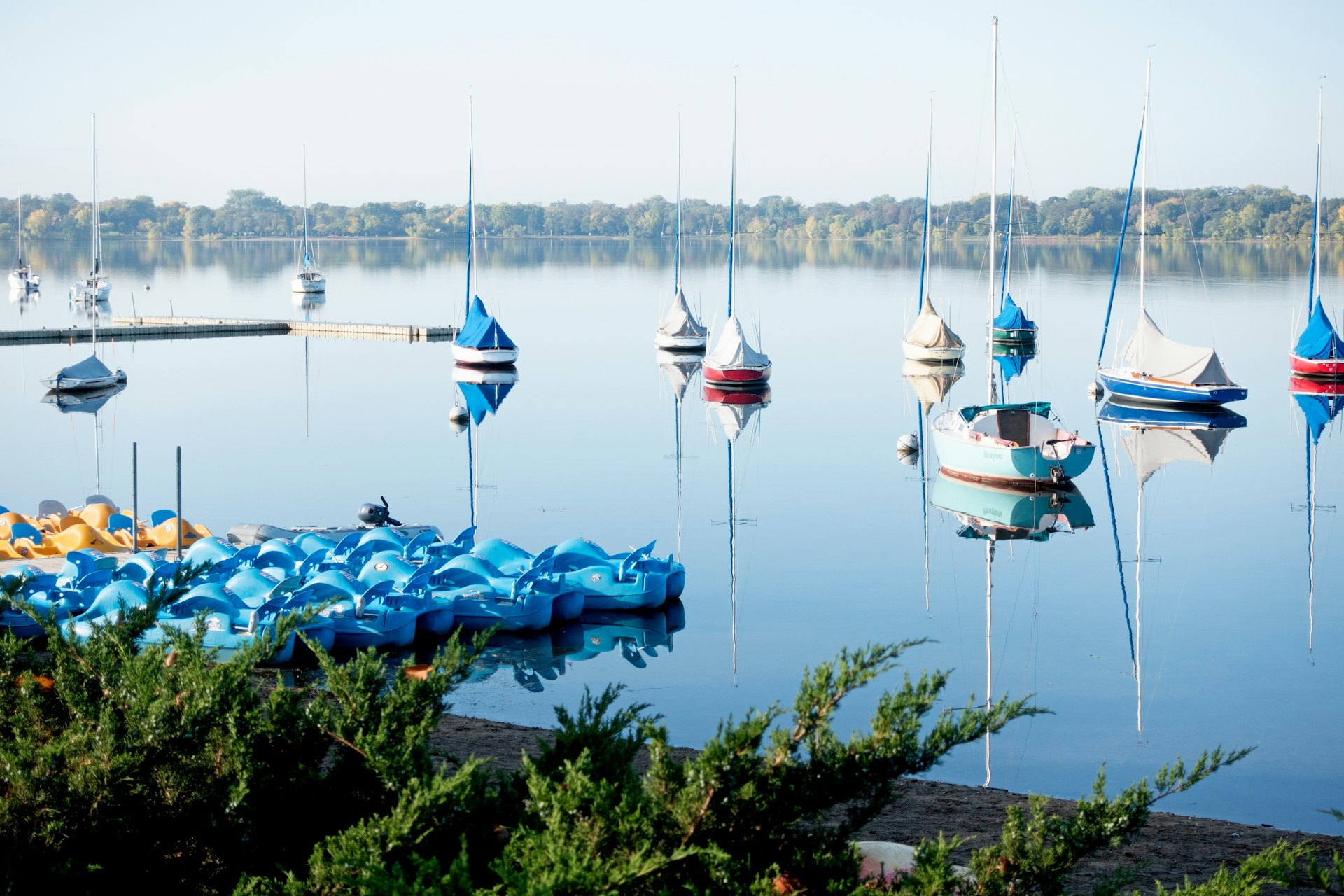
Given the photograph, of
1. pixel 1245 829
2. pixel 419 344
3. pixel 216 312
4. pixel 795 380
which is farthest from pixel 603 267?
pixel 1245 829

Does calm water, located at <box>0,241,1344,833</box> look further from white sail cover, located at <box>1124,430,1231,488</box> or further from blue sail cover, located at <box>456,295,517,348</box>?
blue sail cover, located at <box>456,295,517,348</box>

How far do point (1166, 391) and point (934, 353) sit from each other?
14125 millimetres

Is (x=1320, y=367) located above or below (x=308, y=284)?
below

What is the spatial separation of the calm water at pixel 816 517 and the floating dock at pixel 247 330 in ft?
5.95

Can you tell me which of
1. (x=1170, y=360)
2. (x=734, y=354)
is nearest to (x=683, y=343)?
(x=734, y=354)

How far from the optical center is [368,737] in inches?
304

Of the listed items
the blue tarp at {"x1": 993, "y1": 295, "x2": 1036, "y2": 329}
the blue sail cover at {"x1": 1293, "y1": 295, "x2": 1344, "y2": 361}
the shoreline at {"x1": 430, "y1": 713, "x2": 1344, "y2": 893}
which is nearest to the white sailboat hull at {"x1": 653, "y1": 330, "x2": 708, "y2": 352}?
the blue tarp at {"x1": 993, "y1": 295, "x2": 1036, "y2": 329}

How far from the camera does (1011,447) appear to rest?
2975 centimetres

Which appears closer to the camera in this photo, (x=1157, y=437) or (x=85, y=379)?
(x=1157, y=437)

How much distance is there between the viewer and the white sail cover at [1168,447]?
34.8 m

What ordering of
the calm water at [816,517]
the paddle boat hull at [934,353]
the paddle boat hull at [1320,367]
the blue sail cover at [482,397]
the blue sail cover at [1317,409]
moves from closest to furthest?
the calm water at [816,517], the blue sail cover at [1317,409], the blue sail cover at [482,397], the paddle boat hull at [1320,367], the paddle boat hull at [934,353]

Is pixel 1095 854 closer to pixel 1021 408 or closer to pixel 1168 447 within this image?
pixel 1021 408

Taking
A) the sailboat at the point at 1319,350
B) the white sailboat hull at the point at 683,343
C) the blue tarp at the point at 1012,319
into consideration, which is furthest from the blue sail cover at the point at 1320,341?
the white sailboat hull at the point at 683,343

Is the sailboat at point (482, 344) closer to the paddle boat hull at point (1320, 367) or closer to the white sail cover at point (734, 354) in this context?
the white sail cover at point (734, 354)
